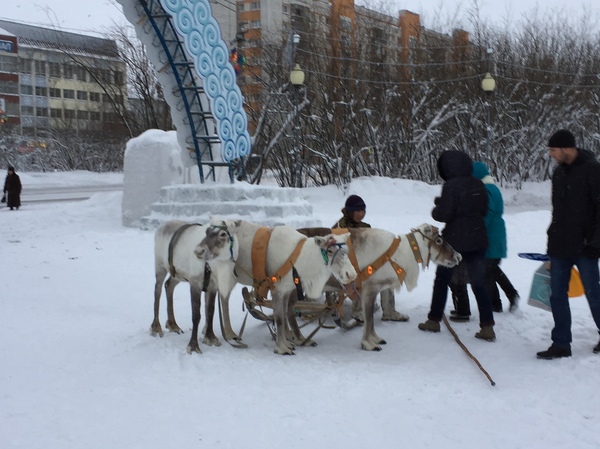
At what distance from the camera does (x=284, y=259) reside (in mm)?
6371

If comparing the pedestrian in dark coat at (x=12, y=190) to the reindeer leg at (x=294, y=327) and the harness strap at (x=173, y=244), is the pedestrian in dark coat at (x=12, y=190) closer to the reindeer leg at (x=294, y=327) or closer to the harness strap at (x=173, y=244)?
the harness strap at (x=173, y=244)

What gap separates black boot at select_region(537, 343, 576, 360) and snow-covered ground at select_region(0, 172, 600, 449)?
0.11 metres

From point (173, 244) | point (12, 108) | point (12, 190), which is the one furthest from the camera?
point (12, 108)

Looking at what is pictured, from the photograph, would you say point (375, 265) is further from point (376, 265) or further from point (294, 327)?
point (294, 327)

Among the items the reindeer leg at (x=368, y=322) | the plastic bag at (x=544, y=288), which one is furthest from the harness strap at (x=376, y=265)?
the plastic bag at (x=544, y=288)

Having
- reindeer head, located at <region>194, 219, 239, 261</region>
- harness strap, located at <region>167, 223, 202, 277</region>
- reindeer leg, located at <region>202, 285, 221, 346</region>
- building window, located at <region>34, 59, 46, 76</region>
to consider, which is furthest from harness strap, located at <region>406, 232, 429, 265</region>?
building window, located at <region>34, 59, 46, 76</region>

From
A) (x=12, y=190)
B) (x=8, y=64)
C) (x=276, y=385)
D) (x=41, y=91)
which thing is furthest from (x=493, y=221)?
(x=41, y=91)

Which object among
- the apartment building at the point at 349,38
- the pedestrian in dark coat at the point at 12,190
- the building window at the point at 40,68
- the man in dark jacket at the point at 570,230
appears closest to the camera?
the man in dark jacket at the point at 570,230

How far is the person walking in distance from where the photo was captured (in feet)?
24.0

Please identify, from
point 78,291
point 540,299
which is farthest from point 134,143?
point 540,299

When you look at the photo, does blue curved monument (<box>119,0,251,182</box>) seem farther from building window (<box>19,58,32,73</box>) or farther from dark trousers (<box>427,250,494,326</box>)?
building window (<box>19,58,32,73</box>)

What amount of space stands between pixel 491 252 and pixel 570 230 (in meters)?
1.45

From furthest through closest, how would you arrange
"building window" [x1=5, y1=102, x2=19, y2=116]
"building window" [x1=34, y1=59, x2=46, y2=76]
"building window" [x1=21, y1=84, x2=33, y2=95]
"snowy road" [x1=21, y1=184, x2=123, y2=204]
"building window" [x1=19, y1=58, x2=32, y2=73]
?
"building window" [x1=34, y1=59, x2=46, y2=76]
"building window" [x1=21, y1=84, x2=33, y2=95]
"building window" [x1=19, y1=58, x2=32, y2=73]
"building window" [x1=5, y1=102, x2=19, y2=116]
"snowy road" [x1=21, y1=184, x2=123, y2=204]

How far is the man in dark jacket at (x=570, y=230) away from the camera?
18.6ft
